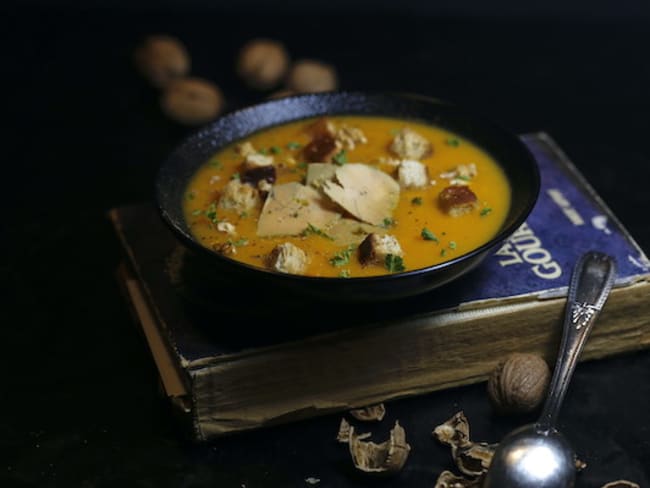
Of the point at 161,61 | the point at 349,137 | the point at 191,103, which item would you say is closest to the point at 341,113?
the point at 349,137

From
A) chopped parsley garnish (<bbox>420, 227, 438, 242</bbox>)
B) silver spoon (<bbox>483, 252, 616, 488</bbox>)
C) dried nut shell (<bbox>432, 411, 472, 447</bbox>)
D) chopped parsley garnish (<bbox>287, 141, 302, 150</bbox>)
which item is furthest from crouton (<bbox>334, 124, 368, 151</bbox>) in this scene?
dried nut shell (<bbox>432, 411, 472, 447</bbox>)

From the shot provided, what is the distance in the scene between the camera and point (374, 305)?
266 centimetres

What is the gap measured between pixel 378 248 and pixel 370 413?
0.43 m

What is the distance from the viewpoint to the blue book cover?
8.54 feet

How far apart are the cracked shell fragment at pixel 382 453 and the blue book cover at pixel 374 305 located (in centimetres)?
27

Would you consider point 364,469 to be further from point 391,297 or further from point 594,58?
point 594,58

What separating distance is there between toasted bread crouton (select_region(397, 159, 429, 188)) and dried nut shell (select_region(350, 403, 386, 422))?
0.55 m

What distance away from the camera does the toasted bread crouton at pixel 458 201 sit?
269 centimetres

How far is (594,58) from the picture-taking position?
4355 mm

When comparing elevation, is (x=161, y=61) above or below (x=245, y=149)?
below

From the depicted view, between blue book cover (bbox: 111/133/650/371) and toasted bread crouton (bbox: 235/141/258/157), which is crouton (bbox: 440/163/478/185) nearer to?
blue book cover (bbox: 111/133/650/371)

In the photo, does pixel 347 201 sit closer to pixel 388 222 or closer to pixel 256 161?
pixel 388 222

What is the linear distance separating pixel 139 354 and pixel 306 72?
1.49 m

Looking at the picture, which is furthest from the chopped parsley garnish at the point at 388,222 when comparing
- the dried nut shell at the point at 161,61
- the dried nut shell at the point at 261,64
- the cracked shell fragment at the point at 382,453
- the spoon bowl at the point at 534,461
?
the dried nut shell at the point at 161,61
